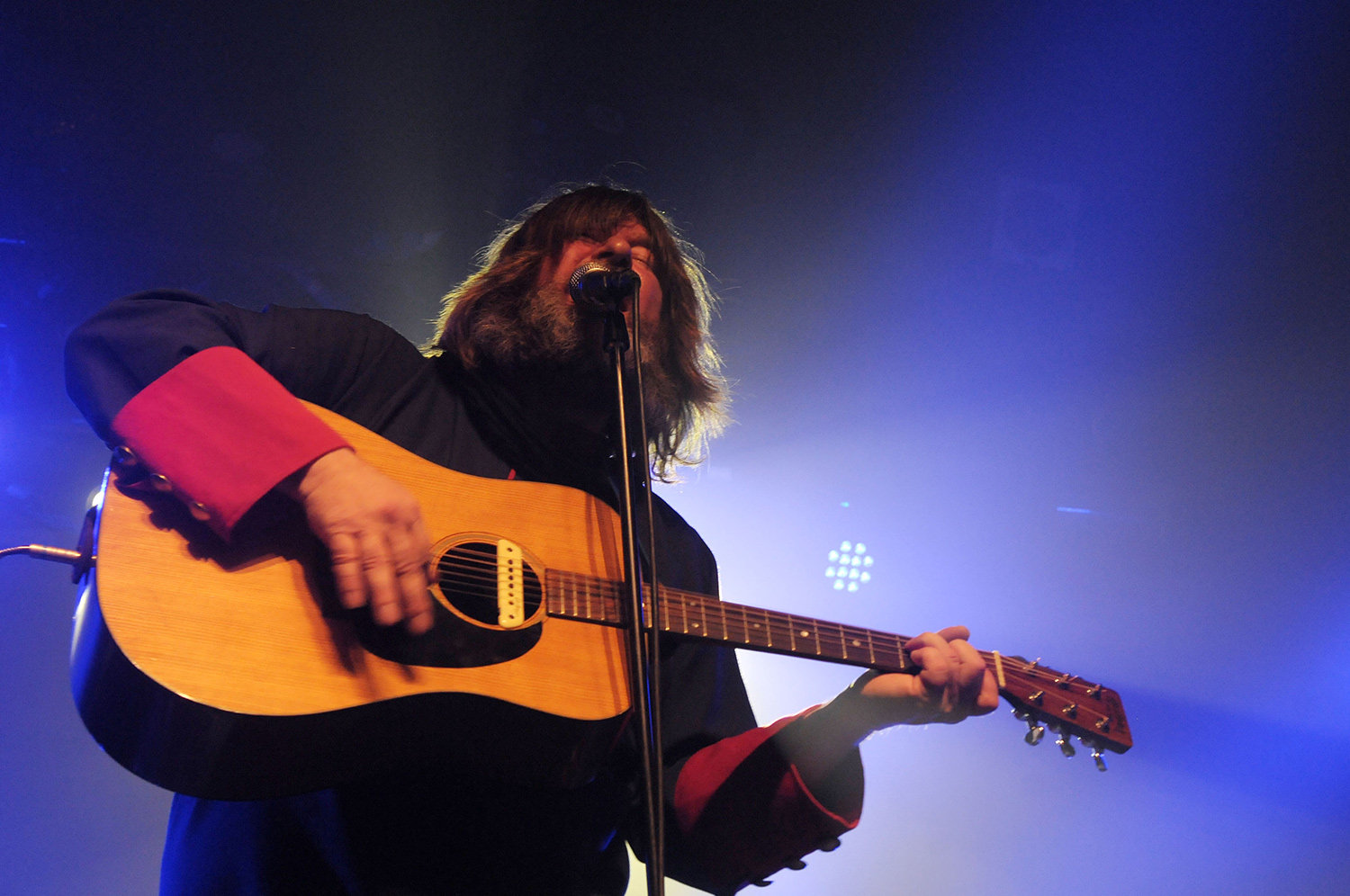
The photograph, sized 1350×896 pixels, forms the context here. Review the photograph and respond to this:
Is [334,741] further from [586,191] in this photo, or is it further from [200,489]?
[586,191]

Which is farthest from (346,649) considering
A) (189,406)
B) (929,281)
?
(929,281)

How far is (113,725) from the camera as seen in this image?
100 cm

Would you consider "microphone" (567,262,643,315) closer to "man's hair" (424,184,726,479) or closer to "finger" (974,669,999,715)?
"man's hair" (424,184,726,479)

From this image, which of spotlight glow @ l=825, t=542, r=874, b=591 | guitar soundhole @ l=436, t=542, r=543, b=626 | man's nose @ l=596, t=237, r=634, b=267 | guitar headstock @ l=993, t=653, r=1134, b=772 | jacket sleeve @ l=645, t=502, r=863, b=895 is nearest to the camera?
guitar soundhole @ l=436, t=542, r=543, b=626

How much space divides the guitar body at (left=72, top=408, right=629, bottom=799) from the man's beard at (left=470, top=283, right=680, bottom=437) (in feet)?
2.40

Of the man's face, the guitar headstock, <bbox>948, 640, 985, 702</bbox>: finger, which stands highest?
the man's face

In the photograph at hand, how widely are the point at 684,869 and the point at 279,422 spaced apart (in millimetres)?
1445

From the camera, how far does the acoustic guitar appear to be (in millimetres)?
1001

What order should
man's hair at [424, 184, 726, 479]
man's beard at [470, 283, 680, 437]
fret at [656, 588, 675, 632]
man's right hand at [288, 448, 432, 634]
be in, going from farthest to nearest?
man's hair at [424, 184, 726, 479], man's beard at [470, 283, 680, 437], fret at [656, 588, 675, 632], man's right hand at [288, 448, 432, 634]

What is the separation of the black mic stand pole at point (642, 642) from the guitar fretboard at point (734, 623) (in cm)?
10

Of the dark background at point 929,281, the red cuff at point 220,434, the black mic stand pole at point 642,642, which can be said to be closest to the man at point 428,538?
the red cuff at point 220,434

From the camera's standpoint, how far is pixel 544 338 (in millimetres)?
2119

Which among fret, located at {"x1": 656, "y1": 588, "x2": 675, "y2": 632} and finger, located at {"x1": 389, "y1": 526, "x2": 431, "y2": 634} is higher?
finger, located at {"x1": 389, "y1": 526, "x2": 431, "y2": 634}

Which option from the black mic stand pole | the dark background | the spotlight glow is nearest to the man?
the black mic stand pole
